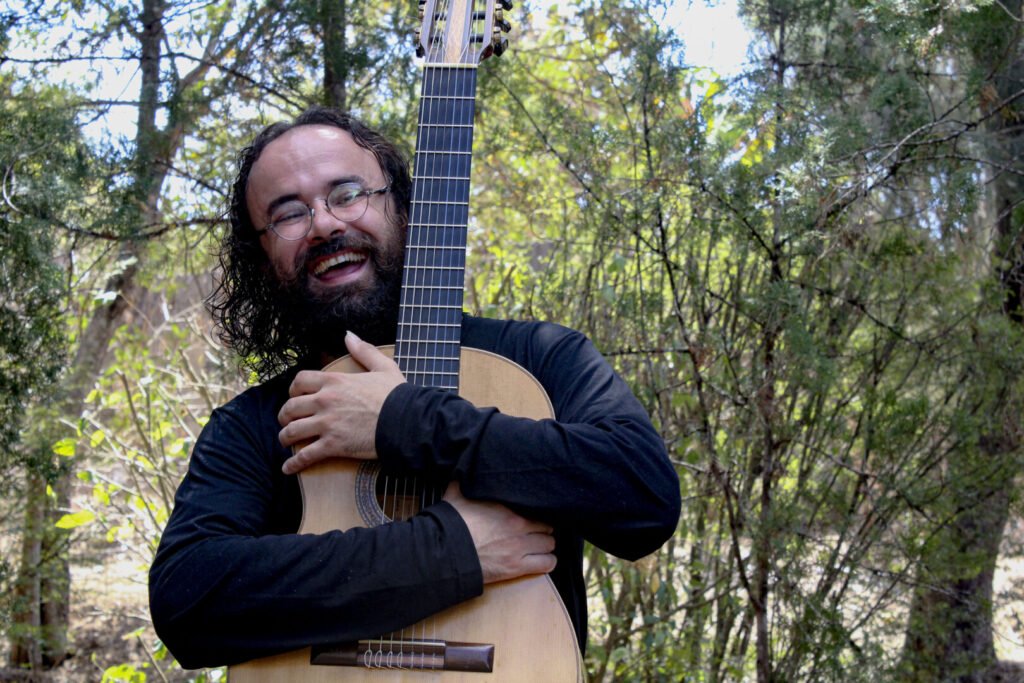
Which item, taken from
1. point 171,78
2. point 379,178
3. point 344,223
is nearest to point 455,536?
point 344,223

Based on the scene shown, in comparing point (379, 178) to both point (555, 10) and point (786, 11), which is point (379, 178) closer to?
point (786, 11)

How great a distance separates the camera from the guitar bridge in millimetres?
1718

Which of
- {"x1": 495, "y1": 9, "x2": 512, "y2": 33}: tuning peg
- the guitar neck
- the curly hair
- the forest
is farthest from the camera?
the forest

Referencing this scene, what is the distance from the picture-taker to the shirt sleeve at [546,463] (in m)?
1.74

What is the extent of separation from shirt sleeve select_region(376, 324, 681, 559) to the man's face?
1.46 feet

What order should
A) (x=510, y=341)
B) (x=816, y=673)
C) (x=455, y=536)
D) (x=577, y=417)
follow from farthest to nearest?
(x=816, y=673)
(x=510, y=341)
(x=577, y=417)
(x=455, y=536)

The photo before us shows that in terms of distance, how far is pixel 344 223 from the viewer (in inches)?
87.0

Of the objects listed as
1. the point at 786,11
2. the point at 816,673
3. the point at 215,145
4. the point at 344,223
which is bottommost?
the point at 816,673

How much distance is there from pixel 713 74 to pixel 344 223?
2064mm

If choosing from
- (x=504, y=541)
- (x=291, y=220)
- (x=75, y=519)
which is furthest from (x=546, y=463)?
(x=75, y=519)

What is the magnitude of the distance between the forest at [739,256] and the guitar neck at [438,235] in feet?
4.03

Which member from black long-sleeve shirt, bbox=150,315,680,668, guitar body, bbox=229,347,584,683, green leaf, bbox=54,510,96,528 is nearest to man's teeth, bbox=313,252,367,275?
black long-sleeve shirt, bbox=150,315,680,668

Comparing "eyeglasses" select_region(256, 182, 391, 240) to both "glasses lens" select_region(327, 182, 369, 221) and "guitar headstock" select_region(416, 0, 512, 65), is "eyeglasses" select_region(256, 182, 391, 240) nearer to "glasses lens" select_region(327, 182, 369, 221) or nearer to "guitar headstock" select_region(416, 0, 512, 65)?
"glasses lens" select_region(327, 182, 369, 221)

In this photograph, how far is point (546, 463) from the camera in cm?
174
